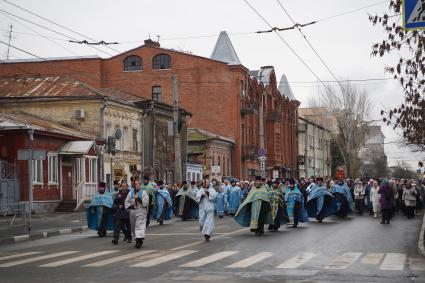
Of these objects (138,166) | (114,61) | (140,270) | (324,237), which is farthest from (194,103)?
(140,270)

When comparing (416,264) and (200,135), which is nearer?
(416,264)

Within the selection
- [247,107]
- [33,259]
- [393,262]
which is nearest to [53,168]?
[33,259]

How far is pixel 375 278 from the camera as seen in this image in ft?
39.7

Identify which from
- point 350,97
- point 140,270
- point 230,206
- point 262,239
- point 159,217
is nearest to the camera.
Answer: point 140,270

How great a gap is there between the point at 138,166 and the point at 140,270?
36.0 m

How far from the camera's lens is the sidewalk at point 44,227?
2333 centimetres

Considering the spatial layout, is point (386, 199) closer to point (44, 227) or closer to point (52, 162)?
point (44, 227)

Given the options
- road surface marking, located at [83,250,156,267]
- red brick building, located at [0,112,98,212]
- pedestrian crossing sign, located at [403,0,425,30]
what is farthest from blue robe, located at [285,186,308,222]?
pedestrian crossing sign, located at [403,0,425,30]

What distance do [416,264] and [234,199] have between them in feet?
76.4

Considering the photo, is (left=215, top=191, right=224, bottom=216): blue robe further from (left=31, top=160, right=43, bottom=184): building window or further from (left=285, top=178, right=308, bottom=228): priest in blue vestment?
(left=285, top=178, right=308, bottom=228): priest in blue vestment

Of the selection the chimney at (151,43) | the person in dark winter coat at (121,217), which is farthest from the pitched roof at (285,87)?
the person in dark winter coat at (121,217)

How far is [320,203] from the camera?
97.8 feet

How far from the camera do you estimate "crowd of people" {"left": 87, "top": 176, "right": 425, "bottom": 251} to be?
19.9 m

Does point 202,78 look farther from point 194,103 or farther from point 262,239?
point 262,239
